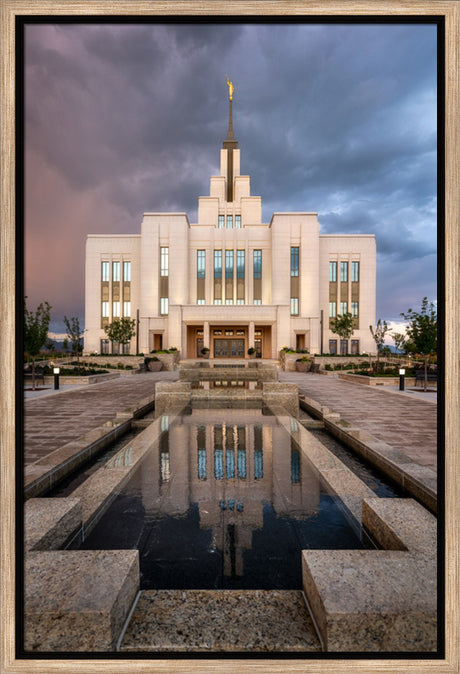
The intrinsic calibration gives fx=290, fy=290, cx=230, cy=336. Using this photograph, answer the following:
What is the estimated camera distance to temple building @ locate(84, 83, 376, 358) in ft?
124

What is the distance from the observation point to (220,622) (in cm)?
173

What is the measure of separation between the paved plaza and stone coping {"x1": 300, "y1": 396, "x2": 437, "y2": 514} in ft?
1.68

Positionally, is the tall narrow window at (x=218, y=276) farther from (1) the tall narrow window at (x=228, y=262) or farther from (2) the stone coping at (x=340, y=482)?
(2) the stone coping at (x=340, y=482)

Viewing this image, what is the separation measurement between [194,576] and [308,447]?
3.59 metres

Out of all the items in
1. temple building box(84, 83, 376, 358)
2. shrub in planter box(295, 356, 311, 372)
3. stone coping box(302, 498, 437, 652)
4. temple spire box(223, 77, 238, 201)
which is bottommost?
shrub in planter box(295, 356, 311, 372)

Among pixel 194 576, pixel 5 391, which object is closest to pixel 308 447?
pixel 194 576

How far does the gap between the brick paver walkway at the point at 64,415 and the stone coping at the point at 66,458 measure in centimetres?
52

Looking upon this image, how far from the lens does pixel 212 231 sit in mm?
40281

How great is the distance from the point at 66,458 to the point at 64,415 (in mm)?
4338

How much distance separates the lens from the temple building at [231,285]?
37.9 m

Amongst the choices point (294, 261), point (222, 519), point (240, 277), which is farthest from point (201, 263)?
point (222, 519)

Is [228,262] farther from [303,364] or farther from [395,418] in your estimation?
[395,418]

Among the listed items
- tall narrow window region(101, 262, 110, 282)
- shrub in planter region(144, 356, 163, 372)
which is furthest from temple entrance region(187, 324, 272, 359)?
tall narrow window region(101, 262, 110, 282)

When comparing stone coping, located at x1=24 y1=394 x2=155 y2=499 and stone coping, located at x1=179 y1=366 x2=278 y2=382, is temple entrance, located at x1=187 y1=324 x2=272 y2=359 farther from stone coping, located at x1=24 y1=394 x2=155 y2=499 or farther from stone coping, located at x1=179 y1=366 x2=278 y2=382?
stone coping, located at x1=24 y1=394 x2=155 y2=499
